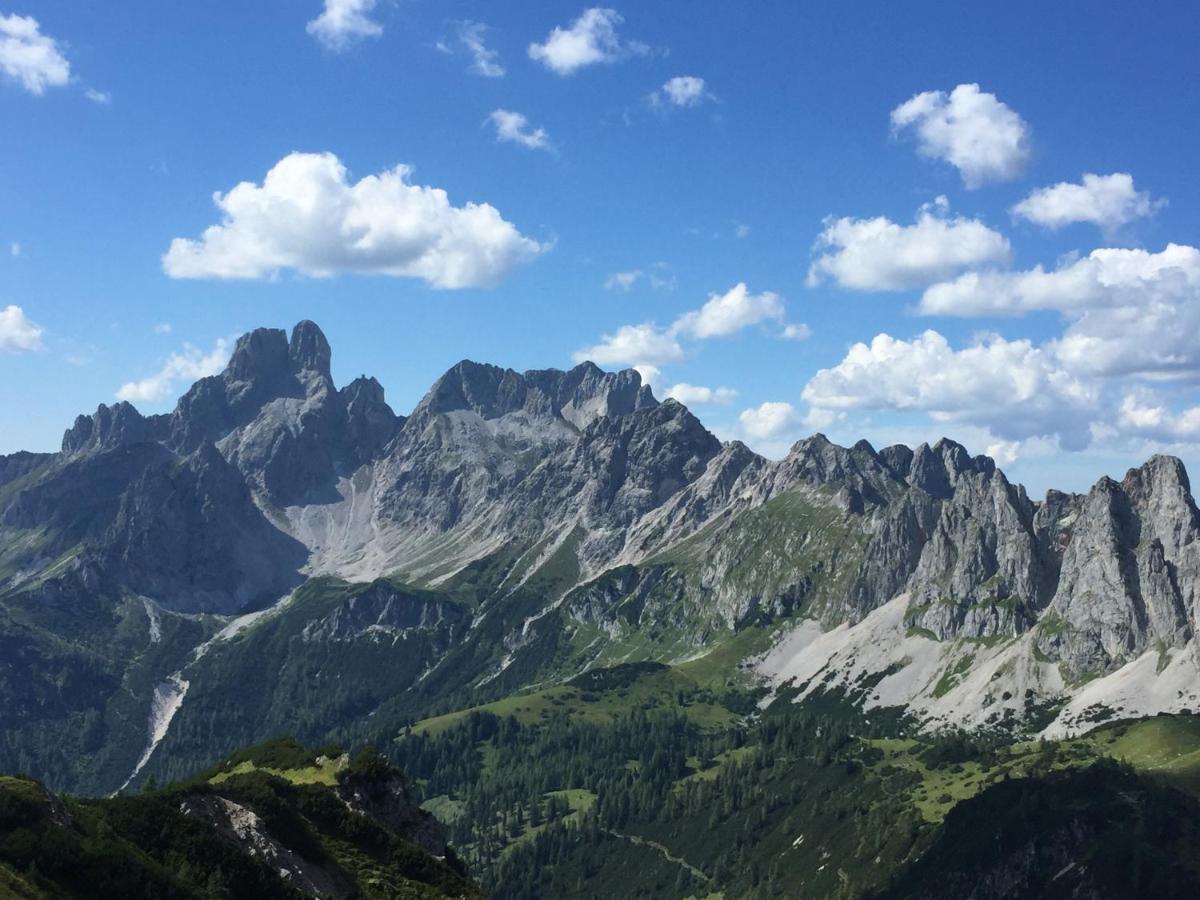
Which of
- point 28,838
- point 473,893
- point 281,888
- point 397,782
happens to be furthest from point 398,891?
point 28,838

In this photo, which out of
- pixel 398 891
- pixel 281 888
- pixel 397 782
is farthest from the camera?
pixel 397 782

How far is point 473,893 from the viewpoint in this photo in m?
117

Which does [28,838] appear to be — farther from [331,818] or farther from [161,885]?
[331,818]

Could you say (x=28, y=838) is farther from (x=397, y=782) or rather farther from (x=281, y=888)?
(x=397, y=782)

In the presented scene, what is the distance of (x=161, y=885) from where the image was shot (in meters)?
84.1

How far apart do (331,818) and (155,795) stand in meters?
22.0

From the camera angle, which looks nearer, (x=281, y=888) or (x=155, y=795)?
(x=281, y=888)

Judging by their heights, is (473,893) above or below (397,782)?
below

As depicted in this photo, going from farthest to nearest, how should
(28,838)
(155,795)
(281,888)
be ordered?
(155,795) → (281,888) → (28,838)

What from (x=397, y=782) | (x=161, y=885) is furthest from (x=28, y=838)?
(x=397, y=782)

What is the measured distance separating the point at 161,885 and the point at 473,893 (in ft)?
132

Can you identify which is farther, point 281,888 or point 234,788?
point 234,788

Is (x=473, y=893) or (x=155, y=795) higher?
(x=155, y=795)

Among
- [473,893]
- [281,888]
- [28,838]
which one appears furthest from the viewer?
[473,893]
